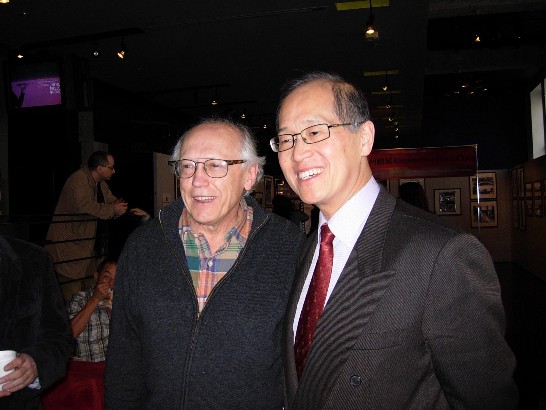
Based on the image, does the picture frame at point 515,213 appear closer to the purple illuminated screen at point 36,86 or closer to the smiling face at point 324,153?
the purple illuminated screen at point 36,86

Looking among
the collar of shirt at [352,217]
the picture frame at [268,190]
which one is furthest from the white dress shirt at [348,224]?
the picture frame at [268,190]

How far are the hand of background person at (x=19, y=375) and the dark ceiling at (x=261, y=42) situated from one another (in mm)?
2482

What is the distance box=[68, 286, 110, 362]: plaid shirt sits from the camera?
123 inches

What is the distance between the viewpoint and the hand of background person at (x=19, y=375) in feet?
5.17

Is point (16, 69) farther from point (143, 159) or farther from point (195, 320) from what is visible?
point (195, 320)

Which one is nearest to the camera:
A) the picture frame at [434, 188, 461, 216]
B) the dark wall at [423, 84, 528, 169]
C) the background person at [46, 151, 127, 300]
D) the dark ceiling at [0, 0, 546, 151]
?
the background person at [46, 151, 127, 300]

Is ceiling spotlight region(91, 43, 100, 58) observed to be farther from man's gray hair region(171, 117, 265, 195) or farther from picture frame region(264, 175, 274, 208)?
picture frame region(264, 175, 274, 208)

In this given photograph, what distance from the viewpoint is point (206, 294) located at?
175 cm

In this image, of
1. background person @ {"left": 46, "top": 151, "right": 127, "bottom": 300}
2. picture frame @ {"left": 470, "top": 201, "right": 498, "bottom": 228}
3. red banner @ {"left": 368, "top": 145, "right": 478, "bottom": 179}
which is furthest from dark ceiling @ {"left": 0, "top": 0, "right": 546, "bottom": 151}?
picture frame @ {"left": 470, "top": 201, "right": 498, "bottom": 228}

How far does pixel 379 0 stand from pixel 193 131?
4522 millimetres

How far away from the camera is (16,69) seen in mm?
6102

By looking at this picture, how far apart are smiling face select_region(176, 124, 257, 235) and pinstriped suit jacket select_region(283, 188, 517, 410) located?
0.67m

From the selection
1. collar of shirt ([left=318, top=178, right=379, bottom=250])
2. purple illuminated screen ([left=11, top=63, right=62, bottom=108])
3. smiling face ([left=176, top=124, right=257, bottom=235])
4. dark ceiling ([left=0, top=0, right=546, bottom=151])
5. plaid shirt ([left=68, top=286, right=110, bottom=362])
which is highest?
dark ceiling ([left=0, top=0, right=546, bottom=151])

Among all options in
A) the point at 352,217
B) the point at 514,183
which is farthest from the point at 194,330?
the point at 514,183
